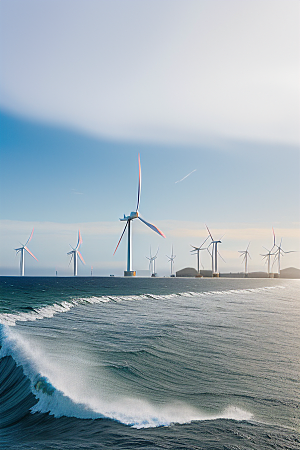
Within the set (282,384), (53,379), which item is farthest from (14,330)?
(282,384)

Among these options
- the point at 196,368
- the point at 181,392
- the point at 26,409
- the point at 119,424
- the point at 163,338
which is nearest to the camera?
the point at 119,424

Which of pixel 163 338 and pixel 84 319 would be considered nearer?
pixel 163 338

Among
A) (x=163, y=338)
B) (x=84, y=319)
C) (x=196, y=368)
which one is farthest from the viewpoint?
(x=84, y=319)

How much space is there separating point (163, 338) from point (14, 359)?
736 centimetres

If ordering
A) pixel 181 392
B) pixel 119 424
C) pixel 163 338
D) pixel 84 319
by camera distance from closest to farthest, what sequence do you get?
1. pixel 119 424
2. pixel 181 392
3. pixel 163 338
4. pixel 84 319

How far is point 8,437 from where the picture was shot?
8.66m

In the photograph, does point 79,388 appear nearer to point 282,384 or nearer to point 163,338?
point 282,384

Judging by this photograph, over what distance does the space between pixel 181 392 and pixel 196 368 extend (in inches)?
98.3

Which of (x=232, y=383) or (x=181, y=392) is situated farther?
(x=232, y=383)

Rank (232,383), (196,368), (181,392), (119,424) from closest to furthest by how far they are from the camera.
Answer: (119,424)
(181,392)
(232,383)
(196,368)

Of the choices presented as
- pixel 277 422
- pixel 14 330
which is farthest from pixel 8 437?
pixel 14 330

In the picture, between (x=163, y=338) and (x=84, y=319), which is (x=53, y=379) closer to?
(x=163, y=338)

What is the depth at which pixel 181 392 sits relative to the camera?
11.0 meters

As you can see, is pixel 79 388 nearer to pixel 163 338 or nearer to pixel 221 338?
pixel 163 338
